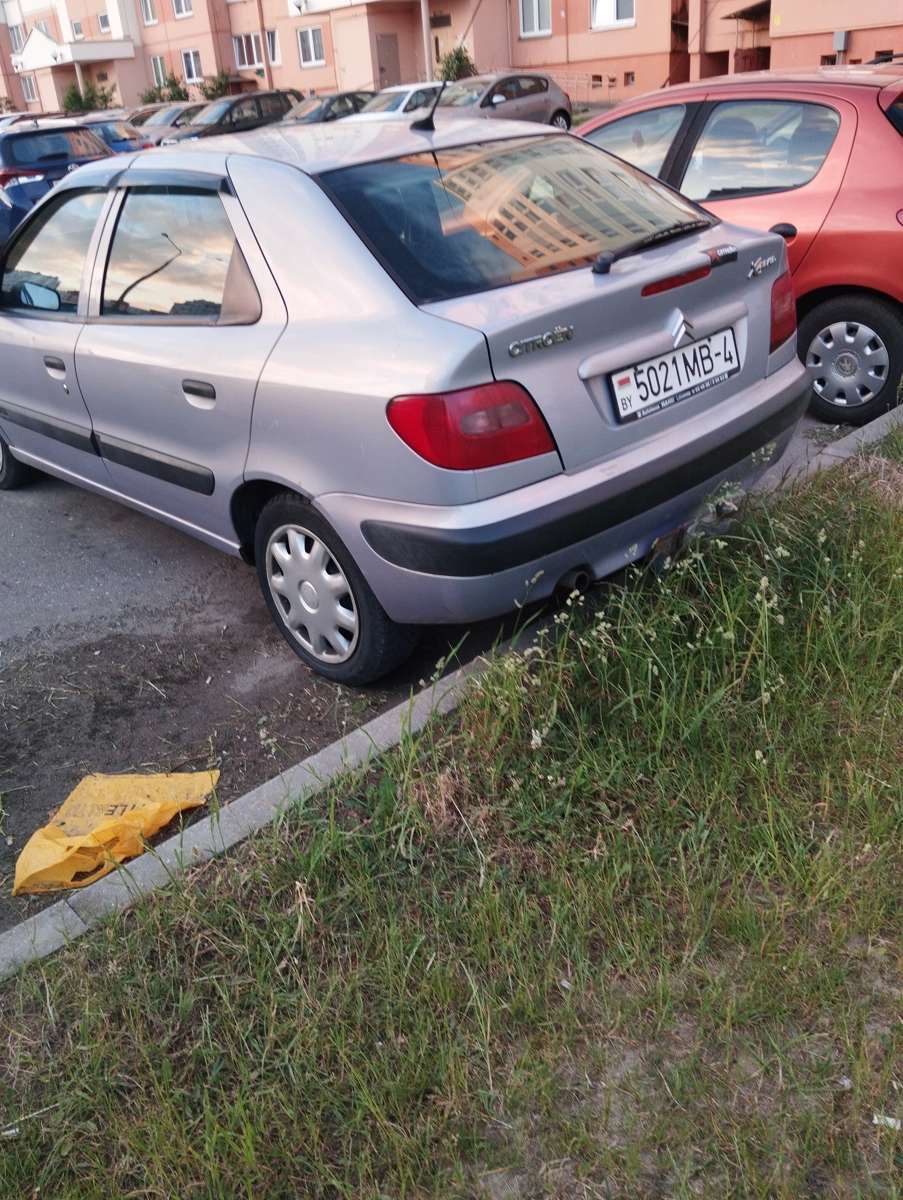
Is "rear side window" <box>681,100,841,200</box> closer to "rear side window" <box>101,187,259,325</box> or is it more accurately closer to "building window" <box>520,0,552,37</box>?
"rear side window" <box>101,187,259,325</box>

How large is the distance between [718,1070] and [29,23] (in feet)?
218

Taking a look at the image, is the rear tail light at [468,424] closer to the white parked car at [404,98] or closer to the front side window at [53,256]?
the front side window at [53,256]

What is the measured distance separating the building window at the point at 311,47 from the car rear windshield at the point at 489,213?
4174 centimetres

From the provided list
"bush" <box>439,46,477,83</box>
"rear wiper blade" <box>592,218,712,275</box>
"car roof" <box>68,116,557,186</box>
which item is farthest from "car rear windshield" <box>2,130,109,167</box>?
"bush" <box>439,46,477,83</box>

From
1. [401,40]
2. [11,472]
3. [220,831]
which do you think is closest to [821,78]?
[11,472]

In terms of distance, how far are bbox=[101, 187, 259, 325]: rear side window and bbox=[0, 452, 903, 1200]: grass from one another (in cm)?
162

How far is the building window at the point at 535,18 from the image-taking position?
35.1 m

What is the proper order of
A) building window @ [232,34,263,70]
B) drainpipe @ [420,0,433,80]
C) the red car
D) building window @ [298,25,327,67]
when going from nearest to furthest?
the red car
drainpipe @ [420,0,433,80]
building window @ [298,25,327,67]
building window @ [232,34,263,70]

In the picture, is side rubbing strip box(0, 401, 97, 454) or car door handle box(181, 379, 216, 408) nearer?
car door handle box(181, 379, 216, 408)

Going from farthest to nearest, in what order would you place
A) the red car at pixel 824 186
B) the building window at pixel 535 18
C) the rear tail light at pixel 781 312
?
the building window at pixel 535 18 → the red car at pixel 824 186 → the rear tail light at pixel 781 312

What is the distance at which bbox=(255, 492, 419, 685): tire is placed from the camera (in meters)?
3.48

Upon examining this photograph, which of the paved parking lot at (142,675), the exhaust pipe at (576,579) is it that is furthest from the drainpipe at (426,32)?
the exhaust pipe at (576,579)

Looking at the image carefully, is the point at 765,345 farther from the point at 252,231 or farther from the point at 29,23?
the point at 29,23

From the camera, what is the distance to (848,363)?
18.1ft
